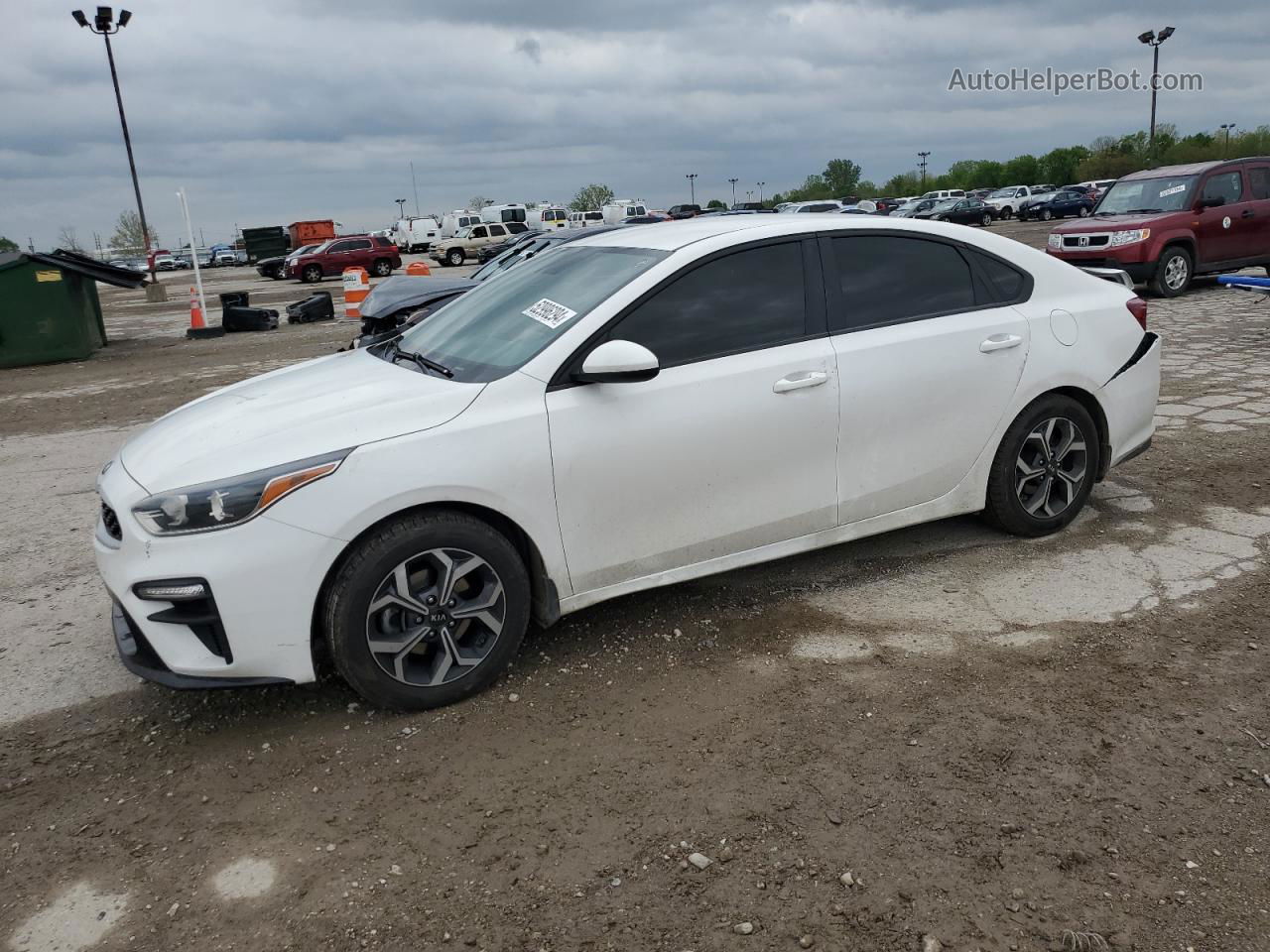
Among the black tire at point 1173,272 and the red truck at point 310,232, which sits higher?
the red truck at point 310,232

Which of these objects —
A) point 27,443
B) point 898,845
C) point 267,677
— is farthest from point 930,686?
point 27,443

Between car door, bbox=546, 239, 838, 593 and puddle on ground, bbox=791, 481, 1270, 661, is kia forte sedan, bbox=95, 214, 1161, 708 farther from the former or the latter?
puddle on ground, bbox=791, 481, 1270, 661

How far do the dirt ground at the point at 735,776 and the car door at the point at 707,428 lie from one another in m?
0.46

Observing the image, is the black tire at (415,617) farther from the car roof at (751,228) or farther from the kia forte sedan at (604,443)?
the car roof at (751,228)

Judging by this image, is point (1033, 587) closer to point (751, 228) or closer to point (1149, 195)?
point (751, 228)

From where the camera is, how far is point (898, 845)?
2.67 meters

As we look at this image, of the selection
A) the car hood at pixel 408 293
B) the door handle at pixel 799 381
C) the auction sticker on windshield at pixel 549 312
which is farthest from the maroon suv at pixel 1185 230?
the auction sticker on windshield at pixel 549 312

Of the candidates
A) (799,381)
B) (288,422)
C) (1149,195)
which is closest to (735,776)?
(799,381)

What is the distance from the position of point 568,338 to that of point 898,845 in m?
2.05

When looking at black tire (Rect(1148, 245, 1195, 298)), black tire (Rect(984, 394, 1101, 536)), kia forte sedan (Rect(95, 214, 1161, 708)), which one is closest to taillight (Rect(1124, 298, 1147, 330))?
kia forte sedan (Rect(95, 214, 1161, 708))

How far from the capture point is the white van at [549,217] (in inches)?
2094

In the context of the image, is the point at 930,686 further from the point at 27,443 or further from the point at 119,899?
the point at 27,443

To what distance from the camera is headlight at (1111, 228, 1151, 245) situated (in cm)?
1341

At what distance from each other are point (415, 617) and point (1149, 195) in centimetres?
1450
